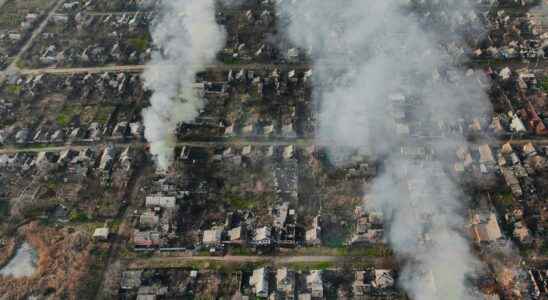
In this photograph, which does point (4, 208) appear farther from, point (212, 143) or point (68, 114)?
point (212, 143)

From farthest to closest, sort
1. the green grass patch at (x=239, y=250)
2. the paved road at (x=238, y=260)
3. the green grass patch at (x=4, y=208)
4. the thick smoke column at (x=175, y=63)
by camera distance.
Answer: the thick smoke column at (x=175, y=63) < the green grass patch at (x=4, y=208) < the green grass patch at (x=239, y=250) < the paved road at (x=238, y=260)

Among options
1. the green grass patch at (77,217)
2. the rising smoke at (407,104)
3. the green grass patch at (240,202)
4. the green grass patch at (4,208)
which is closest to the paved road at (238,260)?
the rising smoke at (407,104)

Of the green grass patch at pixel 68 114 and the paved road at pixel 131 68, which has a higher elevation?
the paved road at pixel 131 68

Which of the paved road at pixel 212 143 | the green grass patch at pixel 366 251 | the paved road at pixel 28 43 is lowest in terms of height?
the green grass patch at pixel 366 251

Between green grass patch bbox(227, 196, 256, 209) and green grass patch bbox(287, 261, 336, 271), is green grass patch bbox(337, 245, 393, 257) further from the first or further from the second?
green grass patch bbox(227, 196, 256, 209)

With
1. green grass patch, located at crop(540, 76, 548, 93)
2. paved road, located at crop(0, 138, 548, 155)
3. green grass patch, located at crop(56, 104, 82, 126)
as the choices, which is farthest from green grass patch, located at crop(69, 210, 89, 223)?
green grass patch, located at crop(540, 76, 548, 93)

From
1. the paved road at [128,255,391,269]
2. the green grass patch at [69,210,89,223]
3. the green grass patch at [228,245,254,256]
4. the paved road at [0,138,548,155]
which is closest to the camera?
the paved road at [128,255,391,269]

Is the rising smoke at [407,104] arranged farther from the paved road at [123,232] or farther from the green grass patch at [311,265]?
the paved road at [123,232]
